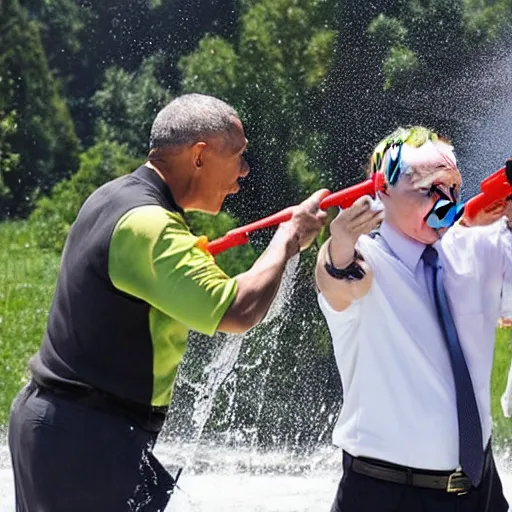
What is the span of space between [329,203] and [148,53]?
22.6ft

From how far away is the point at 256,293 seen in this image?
8.31ft

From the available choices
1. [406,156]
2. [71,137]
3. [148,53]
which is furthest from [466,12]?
[406,156]

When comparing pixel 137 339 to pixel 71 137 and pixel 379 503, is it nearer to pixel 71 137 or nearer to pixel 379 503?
pixel 379 503

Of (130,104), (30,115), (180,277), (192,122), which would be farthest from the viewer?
(30,115)

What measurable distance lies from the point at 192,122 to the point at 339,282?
1.52 feet

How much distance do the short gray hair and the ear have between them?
11 millimetres

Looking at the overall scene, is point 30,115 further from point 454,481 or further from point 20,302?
point 454,481

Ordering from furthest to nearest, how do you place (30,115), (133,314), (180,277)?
(30,115)
(133,314)
(180,277)

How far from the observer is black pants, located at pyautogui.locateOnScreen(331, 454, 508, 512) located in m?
2.64

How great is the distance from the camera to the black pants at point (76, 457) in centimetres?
262

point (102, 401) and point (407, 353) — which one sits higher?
point (407, 353)

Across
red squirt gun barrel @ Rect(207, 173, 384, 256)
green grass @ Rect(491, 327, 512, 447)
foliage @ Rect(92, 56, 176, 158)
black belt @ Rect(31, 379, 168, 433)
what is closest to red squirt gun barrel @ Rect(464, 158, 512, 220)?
red squirt gun barrel @ Rect(207, 173, 384, 256)

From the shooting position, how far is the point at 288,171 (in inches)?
295

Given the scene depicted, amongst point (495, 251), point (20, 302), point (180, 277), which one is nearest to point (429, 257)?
point (495, 251)
